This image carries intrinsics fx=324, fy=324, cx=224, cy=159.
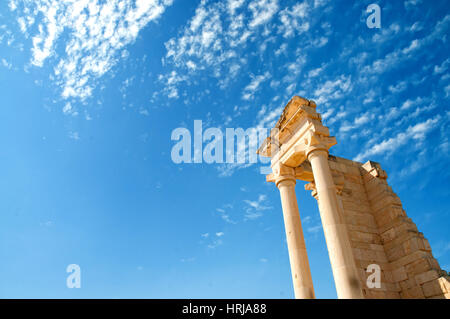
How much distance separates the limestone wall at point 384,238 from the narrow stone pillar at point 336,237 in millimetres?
3190

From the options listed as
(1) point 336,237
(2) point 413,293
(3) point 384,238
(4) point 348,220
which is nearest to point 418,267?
(2) point 413,293

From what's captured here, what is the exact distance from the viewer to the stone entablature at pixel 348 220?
1575cm

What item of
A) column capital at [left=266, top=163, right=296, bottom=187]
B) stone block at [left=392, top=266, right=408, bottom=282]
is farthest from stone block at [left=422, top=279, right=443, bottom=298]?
column capital at [left=266, top=163, right=296, bottom=187]

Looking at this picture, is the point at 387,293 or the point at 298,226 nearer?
the point at 387,293

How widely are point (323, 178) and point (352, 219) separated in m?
4.32

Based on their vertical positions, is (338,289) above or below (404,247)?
below

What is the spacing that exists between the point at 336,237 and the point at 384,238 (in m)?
6.08

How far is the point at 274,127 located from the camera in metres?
21.5

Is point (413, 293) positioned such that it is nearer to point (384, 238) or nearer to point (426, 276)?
point (426, 276)

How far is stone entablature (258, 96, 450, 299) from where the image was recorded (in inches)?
620
